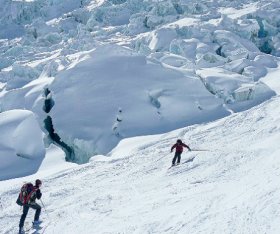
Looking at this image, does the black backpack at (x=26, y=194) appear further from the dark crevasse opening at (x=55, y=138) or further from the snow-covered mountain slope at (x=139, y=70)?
the dark crevasse opening at (x=55, y=138)

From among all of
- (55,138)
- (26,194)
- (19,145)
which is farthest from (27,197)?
(55,138)

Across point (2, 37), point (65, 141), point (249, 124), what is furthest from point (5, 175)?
point (2, 37)

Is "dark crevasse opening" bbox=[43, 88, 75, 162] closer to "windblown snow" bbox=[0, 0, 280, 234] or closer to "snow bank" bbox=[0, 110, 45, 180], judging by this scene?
"windblown snow" bbox=[0, 0, 280, 234]

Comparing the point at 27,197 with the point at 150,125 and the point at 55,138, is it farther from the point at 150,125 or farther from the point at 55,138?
the point at 150,125

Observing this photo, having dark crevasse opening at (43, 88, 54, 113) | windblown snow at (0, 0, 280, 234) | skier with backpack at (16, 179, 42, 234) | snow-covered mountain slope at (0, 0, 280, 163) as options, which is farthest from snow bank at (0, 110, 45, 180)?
skier with backpack at (16, 179, 42, 234)

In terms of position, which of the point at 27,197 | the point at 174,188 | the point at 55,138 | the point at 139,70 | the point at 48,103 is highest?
the point at 27,197

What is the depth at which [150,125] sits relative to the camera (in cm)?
2398

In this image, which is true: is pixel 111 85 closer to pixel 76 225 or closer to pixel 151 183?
pixel 151 183

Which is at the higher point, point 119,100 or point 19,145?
point 19,145

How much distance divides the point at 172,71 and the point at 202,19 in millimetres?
16896

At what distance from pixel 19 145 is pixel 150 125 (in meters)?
6.55

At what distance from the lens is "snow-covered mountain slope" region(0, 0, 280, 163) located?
79.3 feet

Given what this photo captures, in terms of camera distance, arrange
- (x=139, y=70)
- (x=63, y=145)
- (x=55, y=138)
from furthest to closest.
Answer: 1. (x=139, y=70)
2. (x=55, y=138)
3. (x=63, y=145)

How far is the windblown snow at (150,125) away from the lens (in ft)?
41.4
